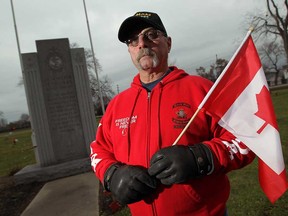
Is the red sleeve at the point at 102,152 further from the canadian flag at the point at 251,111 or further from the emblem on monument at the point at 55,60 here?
the emblem on monument at the point at 55,60

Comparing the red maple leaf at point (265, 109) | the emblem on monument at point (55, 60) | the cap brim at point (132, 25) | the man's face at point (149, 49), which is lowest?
the red maple leaf at point (265, 109)

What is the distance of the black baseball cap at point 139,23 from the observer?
1.93 metres

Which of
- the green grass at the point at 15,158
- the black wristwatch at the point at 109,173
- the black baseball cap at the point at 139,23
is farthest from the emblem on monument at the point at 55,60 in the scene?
the black wristwatch at the point at 109,173

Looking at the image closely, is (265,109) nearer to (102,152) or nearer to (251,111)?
(251,111)

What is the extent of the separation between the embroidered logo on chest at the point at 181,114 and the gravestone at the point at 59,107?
5508 mm

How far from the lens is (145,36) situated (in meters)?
1.96

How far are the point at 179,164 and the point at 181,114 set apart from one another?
354 millimetres

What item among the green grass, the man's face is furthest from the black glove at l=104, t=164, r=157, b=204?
the green grass


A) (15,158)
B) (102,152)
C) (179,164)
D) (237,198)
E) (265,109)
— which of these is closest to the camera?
(179,164)

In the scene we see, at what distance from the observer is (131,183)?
5.29 ft

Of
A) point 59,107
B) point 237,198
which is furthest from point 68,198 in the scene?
point 237,198

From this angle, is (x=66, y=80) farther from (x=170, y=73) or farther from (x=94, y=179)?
(x=170, y=73)

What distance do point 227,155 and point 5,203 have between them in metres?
5.12

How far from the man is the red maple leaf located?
0.71ft
